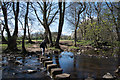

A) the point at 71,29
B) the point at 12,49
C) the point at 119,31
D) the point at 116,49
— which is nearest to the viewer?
the point at 116,49

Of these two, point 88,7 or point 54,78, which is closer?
point 54,78

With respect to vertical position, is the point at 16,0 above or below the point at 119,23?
above

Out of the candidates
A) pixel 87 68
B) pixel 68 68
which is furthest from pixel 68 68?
pixel 87 68

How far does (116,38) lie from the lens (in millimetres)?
4008

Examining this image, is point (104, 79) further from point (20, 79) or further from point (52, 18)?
point (52, 18)

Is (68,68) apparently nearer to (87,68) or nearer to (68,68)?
(68,68)

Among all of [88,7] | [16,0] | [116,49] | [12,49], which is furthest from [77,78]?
[88,7]

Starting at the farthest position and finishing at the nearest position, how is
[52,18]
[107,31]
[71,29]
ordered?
1. [71,29]
2. [52,18]
3. [107,31]

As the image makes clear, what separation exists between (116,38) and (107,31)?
436 millimetres

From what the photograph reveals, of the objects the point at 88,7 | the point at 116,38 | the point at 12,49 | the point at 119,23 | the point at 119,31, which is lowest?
the point at 12,49

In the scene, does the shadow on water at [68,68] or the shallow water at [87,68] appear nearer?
the shadow on water at [68,68]

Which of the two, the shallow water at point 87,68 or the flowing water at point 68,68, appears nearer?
the flowing water at point 68,68

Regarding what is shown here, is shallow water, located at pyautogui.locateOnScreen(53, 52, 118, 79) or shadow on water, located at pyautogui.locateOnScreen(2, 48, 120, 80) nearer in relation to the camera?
shadow on water, located at pyautogui.locateOnScreen(2, 48, 120, 80)

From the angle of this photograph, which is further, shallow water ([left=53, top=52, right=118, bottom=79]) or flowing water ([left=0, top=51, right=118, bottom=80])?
shallow water ([left=53, top=52, right=118, bottom=79])
